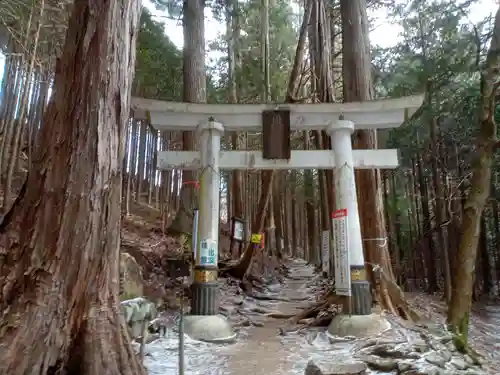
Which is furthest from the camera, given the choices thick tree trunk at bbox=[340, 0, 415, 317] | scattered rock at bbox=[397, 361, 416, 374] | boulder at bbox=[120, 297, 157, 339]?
thick tree trunk at bbox=[340, 0, 415, 317]

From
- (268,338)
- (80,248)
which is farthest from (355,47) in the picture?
(80,248)

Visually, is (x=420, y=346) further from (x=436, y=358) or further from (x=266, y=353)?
(x=266, y=353)

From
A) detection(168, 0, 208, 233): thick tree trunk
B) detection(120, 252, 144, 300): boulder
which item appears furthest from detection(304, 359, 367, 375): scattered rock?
detection(168, 0, 208, 233): thick tree trunk

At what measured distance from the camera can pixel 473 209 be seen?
5.43 m

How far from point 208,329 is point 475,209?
3759 millimetres

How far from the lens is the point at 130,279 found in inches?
236

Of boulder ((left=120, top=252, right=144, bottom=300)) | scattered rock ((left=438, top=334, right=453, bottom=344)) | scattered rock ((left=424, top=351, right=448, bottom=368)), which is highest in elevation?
boulder ((left=120, top=252, right=144, bottom=300))

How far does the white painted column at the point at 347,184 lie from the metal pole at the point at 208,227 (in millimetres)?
1743

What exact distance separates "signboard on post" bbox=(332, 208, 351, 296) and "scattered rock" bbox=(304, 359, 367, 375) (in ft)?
5.81

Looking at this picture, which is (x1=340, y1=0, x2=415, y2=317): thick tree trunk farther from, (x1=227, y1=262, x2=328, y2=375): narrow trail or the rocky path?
(x1=227, y1=262, x2=328, y2=375): narrow trail

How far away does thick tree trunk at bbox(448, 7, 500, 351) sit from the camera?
17.7ft

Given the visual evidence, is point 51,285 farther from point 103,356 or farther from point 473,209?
point 473,209

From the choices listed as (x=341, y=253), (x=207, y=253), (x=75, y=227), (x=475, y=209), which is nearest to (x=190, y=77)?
(x=207, y=253)

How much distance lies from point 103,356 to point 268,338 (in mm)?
3630
